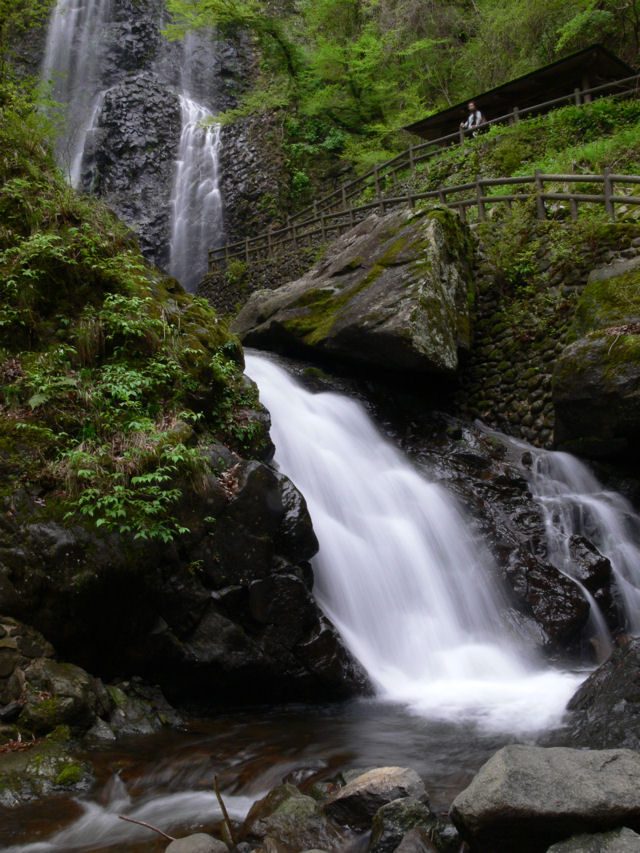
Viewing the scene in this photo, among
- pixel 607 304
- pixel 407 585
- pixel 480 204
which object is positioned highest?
pixel 480 204

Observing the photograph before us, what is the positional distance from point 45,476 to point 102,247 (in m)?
3.03

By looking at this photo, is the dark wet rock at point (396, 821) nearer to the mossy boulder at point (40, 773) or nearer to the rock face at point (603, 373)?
the mossy boulder at point (40, 773)

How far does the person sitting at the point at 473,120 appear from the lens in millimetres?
19062

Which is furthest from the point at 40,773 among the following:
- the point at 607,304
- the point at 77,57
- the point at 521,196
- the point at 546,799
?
the point at 77,57

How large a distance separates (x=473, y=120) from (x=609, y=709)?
1977cm

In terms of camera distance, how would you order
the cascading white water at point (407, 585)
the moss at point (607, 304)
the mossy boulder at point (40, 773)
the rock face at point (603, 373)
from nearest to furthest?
1. the mossy boulder at point (40, 773)
2. the cascading white water at point (407, 585)
3. the rock face at point (603, 373)
4. the moss at point (607, 304)

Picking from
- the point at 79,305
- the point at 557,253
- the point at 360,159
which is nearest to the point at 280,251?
the point at 360,159

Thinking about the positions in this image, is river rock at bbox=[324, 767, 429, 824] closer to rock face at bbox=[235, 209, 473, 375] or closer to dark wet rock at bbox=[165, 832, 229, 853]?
dark wet rock at bbox=[165, 832, 229, 853]

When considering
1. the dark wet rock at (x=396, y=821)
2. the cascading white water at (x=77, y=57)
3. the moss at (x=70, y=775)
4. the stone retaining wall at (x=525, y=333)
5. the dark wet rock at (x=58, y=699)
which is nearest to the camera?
the dark wet rock at (x=396, y=821)

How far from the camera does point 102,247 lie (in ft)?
21.9

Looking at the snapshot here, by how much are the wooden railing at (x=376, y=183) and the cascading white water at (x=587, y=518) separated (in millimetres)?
9513

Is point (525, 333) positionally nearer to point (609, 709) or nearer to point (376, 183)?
point (609, 709)

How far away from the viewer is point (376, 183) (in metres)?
20.3

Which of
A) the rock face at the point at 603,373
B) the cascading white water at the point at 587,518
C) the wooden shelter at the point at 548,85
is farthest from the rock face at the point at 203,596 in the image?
the wooden shelter at the point at 548,85
